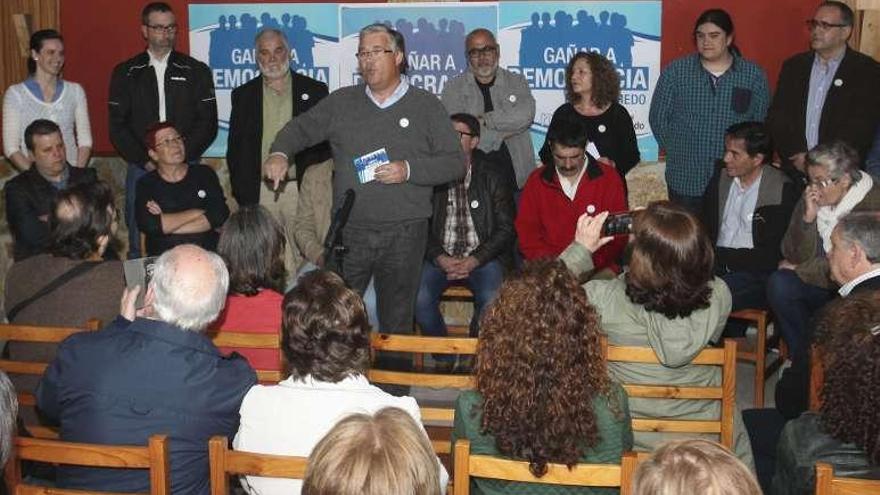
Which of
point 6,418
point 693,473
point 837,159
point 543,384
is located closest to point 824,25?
point 837,159

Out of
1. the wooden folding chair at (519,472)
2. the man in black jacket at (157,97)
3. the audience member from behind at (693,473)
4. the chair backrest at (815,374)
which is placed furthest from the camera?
the man in black jacket at (157,97)

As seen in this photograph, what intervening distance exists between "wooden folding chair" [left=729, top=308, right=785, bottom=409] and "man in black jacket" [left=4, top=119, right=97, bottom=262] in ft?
10.9

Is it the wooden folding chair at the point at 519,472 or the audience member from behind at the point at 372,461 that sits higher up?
the audience member from behind at the point at 372,461

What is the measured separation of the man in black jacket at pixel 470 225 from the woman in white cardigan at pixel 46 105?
2257mm

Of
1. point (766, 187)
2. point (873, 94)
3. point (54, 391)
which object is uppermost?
point (873, 94)

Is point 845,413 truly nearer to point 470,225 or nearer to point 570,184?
point 570,184

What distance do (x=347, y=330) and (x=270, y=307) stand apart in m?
1.06

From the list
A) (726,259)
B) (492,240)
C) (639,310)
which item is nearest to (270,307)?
(639,310)

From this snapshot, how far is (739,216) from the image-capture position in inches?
217

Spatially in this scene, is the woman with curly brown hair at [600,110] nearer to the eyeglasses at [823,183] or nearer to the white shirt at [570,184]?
the white shirt at [570,184]

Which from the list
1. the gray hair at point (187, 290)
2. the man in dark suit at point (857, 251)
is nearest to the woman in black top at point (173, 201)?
the gray hair at point (187, 290)

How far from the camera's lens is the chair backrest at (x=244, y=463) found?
2.44 m

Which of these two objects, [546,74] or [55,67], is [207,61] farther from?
[546,74]

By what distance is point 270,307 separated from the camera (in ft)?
12.4
